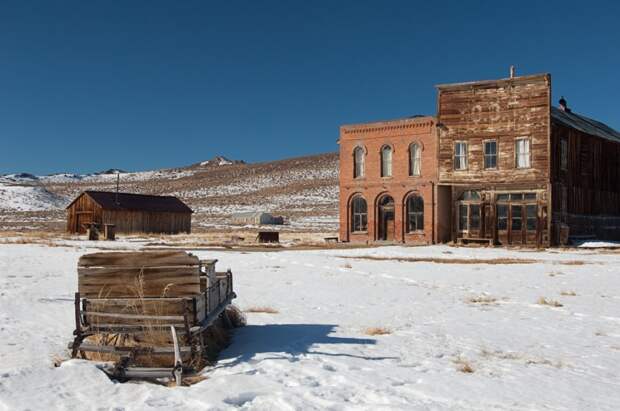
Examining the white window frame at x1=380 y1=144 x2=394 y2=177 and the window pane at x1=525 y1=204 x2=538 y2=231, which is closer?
the window pane at x1=525 y1=204 x2=538 y2=231

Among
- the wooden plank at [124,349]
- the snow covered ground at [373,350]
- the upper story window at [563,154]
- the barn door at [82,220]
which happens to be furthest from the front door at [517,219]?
the barn door at [82,220]

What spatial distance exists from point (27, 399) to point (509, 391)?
4675 millimetres

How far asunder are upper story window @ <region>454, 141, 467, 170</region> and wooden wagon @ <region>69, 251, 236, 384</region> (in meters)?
27.4

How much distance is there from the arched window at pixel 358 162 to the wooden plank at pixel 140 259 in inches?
1159

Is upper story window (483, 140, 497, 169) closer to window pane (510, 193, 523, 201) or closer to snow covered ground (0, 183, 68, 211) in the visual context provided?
window pane (510, 193, 523, 201)

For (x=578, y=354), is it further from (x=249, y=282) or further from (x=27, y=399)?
(x=249, y=282)

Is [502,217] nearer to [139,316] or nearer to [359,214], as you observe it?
[359,214]

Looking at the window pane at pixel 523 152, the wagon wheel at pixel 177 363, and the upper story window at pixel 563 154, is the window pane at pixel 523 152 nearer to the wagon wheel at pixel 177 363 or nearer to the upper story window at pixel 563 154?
the upper story window at pixel 563 154

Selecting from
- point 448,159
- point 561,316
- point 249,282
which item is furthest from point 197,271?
point 448,159

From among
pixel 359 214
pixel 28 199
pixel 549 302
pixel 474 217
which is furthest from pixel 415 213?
pixel 28 199

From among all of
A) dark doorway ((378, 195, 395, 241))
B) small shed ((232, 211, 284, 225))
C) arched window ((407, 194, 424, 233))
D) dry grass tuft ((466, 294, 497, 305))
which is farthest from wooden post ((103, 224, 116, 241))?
dry grass tuft ((466, 294, 497, 305))

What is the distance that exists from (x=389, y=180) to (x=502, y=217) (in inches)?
263

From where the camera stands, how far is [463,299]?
12.5 metres

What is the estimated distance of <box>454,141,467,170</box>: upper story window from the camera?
1297 inches
